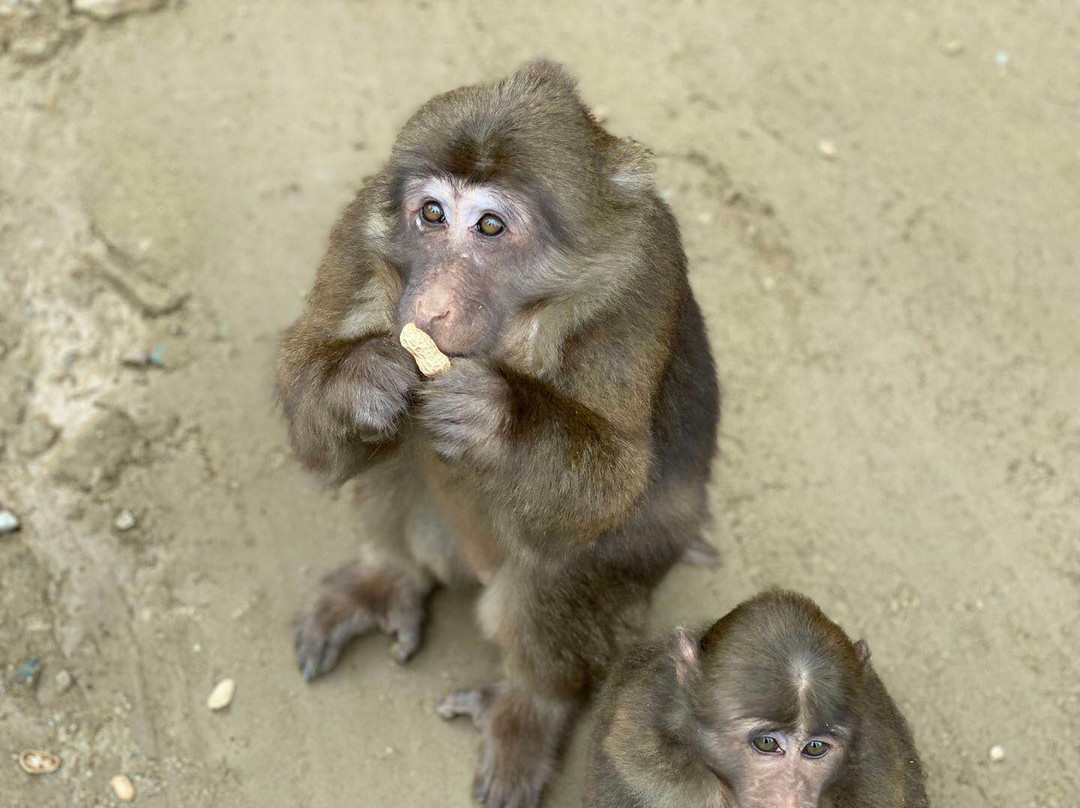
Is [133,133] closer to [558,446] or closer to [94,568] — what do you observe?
[94,568]

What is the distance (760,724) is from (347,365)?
4.98 ft

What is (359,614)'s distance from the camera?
15.5ft

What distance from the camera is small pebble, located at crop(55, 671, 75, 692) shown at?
4.49 m

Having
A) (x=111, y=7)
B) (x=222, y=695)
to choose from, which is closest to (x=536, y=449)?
(x=222, y=695)

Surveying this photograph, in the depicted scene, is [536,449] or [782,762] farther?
[536,449]

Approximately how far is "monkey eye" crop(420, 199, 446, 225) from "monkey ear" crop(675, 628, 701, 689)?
4.54ft

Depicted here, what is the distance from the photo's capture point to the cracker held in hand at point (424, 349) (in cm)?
341

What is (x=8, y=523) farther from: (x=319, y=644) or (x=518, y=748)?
(x=518, y=748)

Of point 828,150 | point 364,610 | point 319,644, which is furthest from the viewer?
point 828,150

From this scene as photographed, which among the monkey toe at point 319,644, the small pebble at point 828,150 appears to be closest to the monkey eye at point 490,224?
the monkey toe at point 319,644

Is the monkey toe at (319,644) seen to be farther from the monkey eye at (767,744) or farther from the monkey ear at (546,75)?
the monkey ear at (546,75)

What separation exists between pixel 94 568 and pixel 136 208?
181 centimetres

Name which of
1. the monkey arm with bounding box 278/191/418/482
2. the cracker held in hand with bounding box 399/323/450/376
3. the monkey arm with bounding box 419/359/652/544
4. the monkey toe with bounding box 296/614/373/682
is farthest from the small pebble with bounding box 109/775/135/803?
the cracker held in hand with bounding box 399/323/450/376

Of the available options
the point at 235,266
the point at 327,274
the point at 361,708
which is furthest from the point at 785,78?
the point at 361,708
